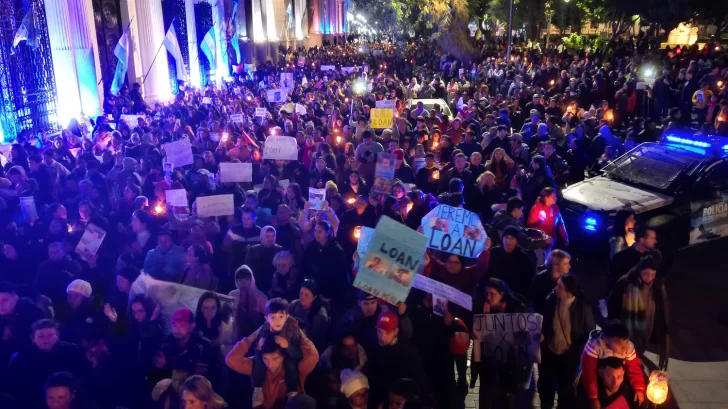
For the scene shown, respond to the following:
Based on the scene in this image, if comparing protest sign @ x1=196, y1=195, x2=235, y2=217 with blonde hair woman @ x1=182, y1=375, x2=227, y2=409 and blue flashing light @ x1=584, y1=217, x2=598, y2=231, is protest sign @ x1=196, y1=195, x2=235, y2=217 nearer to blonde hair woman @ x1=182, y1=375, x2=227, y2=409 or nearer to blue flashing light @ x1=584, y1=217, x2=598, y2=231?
blonde hair woman @ x1=182, y1=375, x2=227, y2=409

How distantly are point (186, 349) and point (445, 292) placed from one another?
2.15 m

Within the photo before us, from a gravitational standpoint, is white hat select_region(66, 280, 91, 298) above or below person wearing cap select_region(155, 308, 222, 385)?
above

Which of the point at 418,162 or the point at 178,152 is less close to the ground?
→ the point at 178,152

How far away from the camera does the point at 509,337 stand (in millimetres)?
5129

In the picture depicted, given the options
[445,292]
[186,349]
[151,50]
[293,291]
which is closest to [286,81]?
[151,50]

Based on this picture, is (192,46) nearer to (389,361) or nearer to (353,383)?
(389,361)

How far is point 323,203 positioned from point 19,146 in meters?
6.06

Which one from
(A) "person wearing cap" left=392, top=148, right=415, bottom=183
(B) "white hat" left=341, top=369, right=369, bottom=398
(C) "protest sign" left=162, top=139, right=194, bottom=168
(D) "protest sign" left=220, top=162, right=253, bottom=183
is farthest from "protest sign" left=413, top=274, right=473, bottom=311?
(C) "protest sign" left=162, top=139, right=194, bottom=168

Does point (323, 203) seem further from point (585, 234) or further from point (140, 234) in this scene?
point (585, 234)

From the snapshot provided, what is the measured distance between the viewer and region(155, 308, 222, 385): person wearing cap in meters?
4.73

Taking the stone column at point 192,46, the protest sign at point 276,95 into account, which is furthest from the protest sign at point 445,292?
the stone column at point 192,46

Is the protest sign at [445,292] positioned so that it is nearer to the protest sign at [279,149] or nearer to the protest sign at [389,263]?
the protest sign at [389,263]

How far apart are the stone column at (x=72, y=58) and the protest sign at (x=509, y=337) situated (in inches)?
667

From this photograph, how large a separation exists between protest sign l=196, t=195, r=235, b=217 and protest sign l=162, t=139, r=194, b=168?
258 cm
